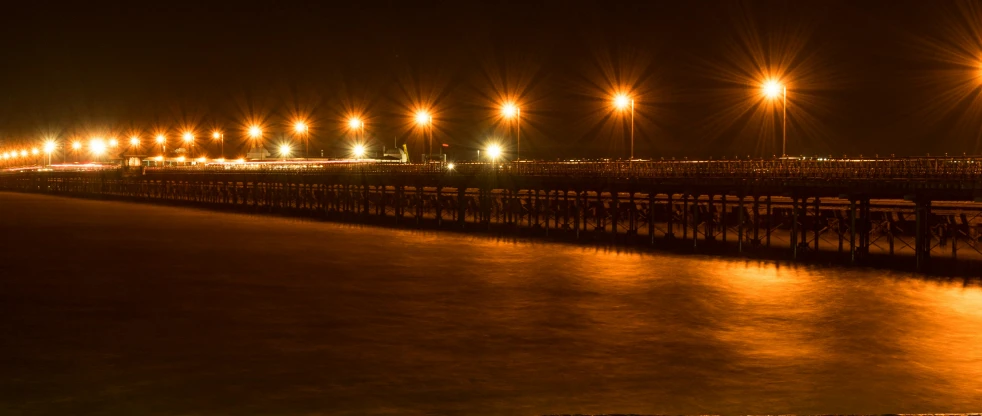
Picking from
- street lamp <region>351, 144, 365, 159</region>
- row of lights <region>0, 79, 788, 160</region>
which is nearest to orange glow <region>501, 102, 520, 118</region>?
row of lights <region>0, 79, 788, 160</region>

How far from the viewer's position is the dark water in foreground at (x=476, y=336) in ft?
56.2

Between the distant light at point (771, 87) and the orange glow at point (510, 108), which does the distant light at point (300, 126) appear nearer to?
the orange glow at point (510, 108)

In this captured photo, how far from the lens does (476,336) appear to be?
904 inches

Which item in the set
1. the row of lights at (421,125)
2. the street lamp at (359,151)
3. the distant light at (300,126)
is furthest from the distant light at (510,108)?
the distant light at (300,126)

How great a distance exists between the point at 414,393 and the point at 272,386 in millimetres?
2582

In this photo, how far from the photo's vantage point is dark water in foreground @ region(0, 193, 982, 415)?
17125mm

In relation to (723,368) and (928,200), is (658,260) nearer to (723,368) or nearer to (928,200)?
(928,200)

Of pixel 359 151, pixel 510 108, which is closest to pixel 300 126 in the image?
pixel 359 151

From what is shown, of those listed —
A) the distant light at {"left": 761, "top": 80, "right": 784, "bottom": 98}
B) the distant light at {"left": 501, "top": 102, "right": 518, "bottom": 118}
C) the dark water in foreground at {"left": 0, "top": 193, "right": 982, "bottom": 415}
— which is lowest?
the dark water in foreground at {"left": 0, "top": 193, "right": 982, "bottom": 415}

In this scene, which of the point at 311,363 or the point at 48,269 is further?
the point at 48,269

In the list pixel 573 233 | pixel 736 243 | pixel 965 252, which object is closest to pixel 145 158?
pixel 573 233

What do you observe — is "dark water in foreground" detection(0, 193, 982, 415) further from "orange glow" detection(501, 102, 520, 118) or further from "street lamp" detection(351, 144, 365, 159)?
"street lamp" detection(351, 144, 365, 159)

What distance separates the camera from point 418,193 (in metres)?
62.5

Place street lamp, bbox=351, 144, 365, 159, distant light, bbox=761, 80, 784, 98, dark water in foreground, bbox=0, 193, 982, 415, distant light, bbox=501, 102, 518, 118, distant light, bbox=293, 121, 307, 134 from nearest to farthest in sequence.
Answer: dark water in foreground, bbox=0, 193, 982, 415 < distant light, bbox=761, 80, 784, 98 < distant light, bbox=501, 102, 518, 118 < distant light, bbox=293, 121, 307, 134 < street lamp, bbox=351, 144, 365, 159
